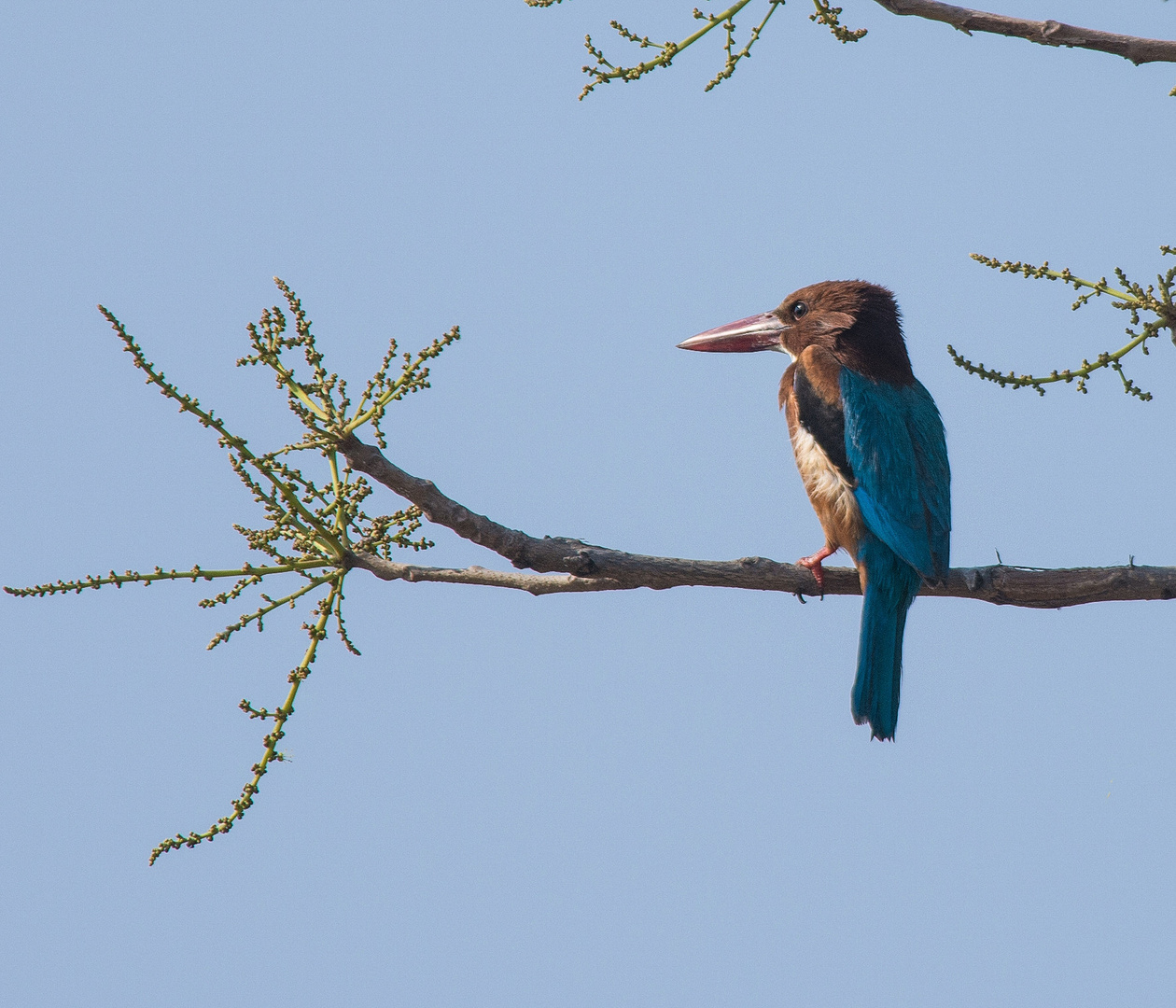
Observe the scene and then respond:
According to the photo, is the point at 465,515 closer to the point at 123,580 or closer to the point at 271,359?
the point at 271,359

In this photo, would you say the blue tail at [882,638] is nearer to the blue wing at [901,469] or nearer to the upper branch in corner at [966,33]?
the blue wing at [901,469]

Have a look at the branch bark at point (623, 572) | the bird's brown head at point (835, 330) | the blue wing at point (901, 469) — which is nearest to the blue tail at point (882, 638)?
the blue wing at point (901, 469)

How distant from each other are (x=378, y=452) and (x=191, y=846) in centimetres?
88

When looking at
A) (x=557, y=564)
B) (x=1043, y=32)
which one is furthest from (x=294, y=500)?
(x=1043, y=32)

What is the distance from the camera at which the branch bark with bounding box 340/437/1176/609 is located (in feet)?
8.73

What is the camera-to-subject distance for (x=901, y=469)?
12.3 ft

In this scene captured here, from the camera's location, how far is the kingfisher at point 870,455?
138 inches

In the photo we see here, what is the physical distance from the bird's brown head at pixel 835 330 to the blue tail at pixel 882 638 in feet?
2.61

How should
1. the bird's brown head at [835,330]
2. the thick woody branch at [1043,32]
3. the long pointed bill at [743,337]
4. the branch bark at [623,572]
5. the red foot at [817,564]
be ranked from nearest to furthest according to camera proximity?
the thick woody branch at [1043,32] < the branch bark at [623,572] < the red foot at [817,564] < the bird's brown head at [835,330] < the long pointed bill at [743,337]

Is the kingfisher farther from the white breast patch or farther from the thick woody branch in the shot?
the thick woody branch

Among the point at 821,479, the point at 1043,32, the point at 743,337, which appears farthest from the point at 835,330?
the point at 1043,32

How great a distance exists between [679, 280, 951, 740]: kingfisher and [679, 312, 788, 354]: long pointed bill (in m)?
0.02

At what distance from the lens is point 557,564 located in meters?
2.84

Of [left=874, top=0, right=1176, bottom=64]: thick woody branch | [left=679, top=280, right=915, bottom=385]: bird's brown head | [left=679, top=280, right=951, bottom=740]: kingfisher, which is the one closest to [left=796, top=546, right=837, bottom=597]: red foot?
[left=679, top=280, right=951, bottom=740]: kingfisher
